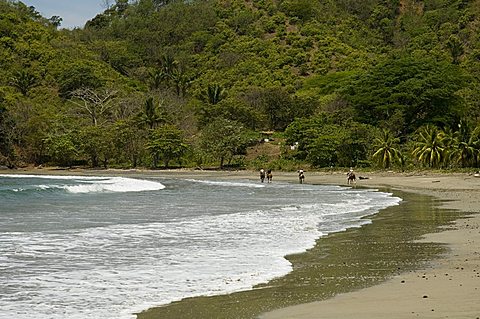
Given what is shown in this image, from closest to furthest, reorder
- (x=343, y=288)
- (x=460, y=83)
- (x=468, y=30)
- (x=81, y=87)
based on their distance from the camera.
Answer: (x=343, y=288) < (x=460, y=83) < (x=81, y=87) < (x=468, y=30)

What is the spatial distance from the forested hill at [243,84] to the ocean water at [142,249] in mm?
26875

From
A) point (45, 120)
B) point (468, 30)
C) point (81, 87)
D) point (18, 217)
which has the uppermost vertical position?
point (468, 30)

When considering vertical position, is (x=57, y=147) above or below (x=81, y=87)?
below

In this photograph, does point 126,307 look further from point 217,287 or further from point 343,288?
point 343,288

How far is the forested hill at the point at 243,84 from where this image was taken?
5869 centimetres

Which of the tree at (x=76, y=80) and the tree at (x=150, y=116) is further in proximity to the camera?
the tree at (x=76, y=80)

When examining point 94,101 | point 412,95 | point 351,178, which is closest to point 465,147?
point 351,178

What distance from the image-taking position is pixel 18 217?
20.1 metres

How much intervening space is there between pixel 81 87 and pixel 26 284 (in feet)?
264

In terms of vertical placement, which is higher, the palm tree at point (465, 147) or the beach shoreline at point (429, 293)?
the palm tree at point (465, 147)

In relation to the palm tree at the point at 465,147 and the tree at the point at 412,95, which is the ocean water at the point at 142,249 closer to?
the palm tree at the point at 465,147

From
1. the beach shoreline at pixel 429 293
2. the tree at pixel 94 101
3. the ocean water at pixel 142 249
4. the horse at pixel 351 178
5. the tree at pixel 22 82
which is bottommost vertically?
the ocean water at pixel 142 249

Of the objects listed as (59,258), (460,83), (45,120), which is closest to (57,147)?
(45,120)

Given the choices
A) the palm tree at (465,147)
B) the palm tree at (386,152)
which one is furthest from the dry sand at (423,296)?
the palm tree at (386,152)
